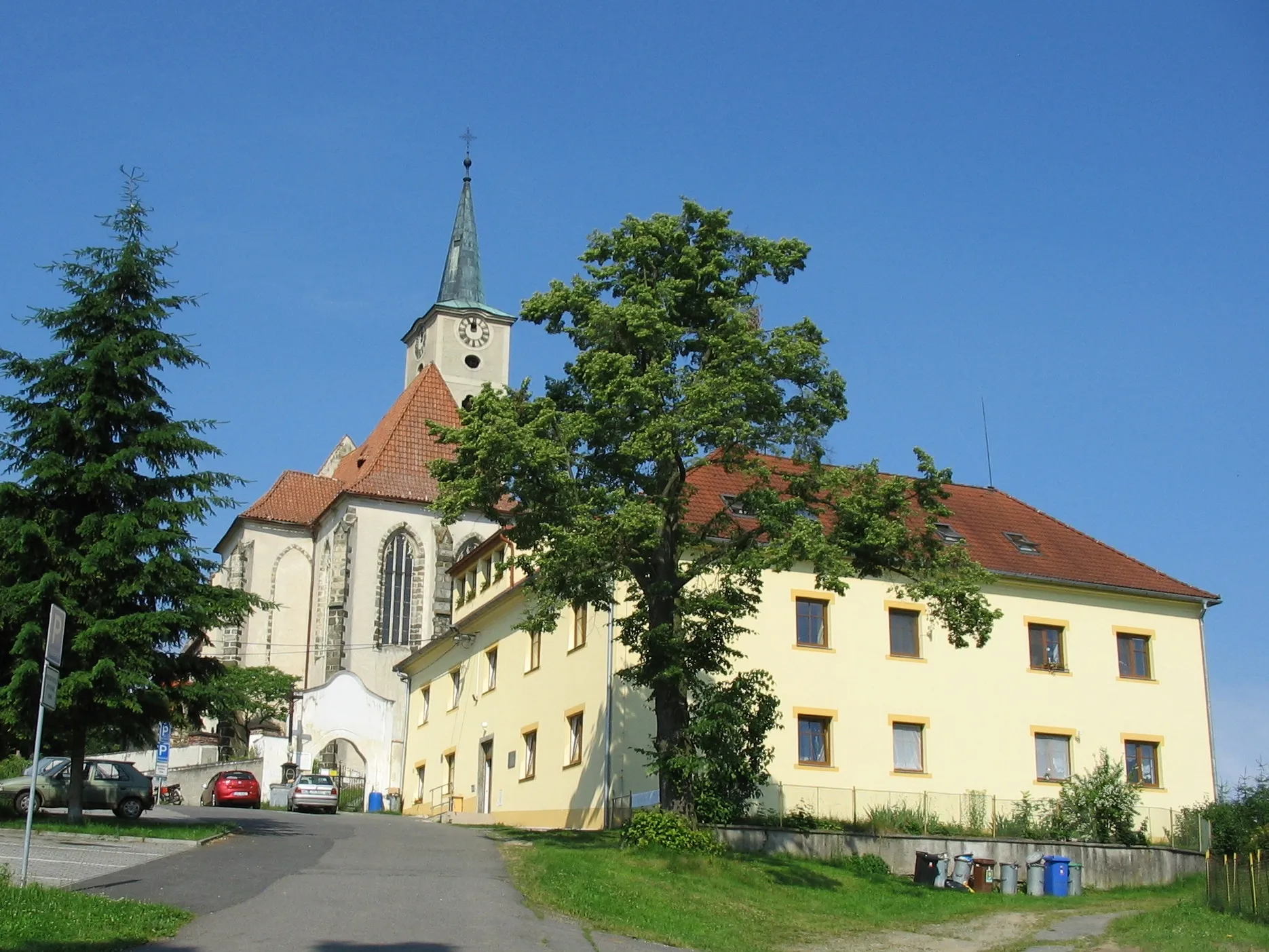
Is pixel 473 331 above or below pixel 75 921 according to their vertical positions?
above

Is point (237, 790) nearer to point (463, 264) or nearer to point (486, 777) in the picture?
point (486, 777)

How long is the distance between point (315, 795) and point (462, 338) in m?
51.7

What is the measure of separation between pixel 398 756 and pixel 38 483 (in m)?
26.8

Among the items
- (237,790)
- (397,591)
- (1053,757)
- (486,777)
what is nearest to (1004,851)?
(1053,757)

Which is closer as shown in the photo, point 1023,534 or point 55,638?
point 55,638

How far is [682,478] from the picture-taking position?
25156mm

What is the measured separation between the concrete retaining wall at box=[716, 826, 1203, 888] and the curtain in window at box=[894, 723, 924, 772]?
3.87 meters

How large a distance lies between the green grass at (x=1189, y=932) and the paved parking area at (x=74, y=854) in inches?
516

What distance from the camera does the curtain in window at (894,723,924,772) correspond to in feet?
111

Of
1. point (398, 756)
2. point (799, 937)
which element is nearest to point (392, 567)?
point (398, 756)

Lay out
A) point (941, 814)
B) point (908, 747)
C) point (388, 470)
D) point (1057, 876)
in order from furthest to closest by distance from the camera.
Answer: point (388, 470) → point (908, 747) → point (941, 814) → point (1057, 876)

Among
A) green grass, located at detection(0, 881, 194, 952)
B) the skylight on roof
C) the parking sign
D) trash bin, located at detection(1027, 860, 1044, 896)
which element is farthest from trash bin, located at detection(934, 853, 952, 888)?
the parking sign

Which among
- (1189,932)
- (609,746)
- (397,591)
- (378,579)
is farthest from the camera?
(397,591)

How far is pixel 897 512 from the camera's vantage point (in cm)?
2467
